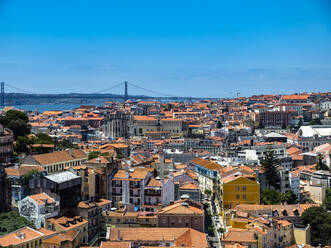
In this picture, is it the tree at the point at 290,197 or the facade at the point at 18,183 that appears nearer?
the facade at the point at 18,183

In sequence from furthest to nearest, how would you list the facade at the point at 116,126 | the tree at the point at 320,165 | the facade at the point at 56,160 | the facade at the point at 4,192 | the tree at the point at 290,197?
the facade at the point at 116,126, the tree at the point at 320,165, the tree at the point at 290,197, the facade at the point at 56,160, the facade at the point at 4,192

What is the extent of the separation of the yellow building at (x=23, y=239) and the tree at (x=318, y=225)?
1372 centimetres

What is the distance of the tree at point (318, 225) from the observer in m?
25.9

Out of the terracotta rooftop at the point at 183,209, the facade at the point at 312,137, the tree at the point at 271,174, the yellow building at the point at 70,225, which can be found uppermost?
the facade at the point at 312,137

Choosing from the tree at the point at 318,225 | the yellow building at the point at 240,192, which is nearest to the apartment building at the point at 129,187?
the yellow building at the point at 240,192

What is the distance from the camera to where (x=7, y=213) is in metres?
23.6

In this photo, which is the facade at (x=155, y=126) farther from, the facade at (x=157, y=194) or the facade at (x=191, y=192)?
the facade at (x=157, y=194)

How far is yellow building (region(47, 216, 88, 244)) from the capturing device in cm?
2189

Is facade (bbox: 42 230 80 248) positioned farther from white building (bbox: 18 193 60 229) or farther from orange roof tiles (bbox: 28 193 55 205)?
orange roof tiles (bbox: 28 193 55 205)

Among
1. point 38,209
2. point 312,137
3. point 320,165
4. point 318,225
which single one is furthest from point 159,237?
point 312,137

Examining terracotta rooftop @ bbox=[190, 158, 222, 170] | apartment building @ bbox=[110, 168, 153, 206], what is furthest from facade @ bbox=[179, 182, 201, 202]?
terracotta rooftop @ bbox=[190, 158, 222, 170]

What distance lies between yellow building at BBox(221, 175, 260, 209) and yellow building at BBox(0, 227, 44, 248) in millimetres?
11712

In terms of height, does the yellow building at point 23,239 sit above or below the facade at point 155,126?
below

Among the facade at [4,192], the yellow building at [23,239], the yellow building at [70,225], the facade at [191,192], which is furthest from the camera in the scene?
the facade at [191,192]
